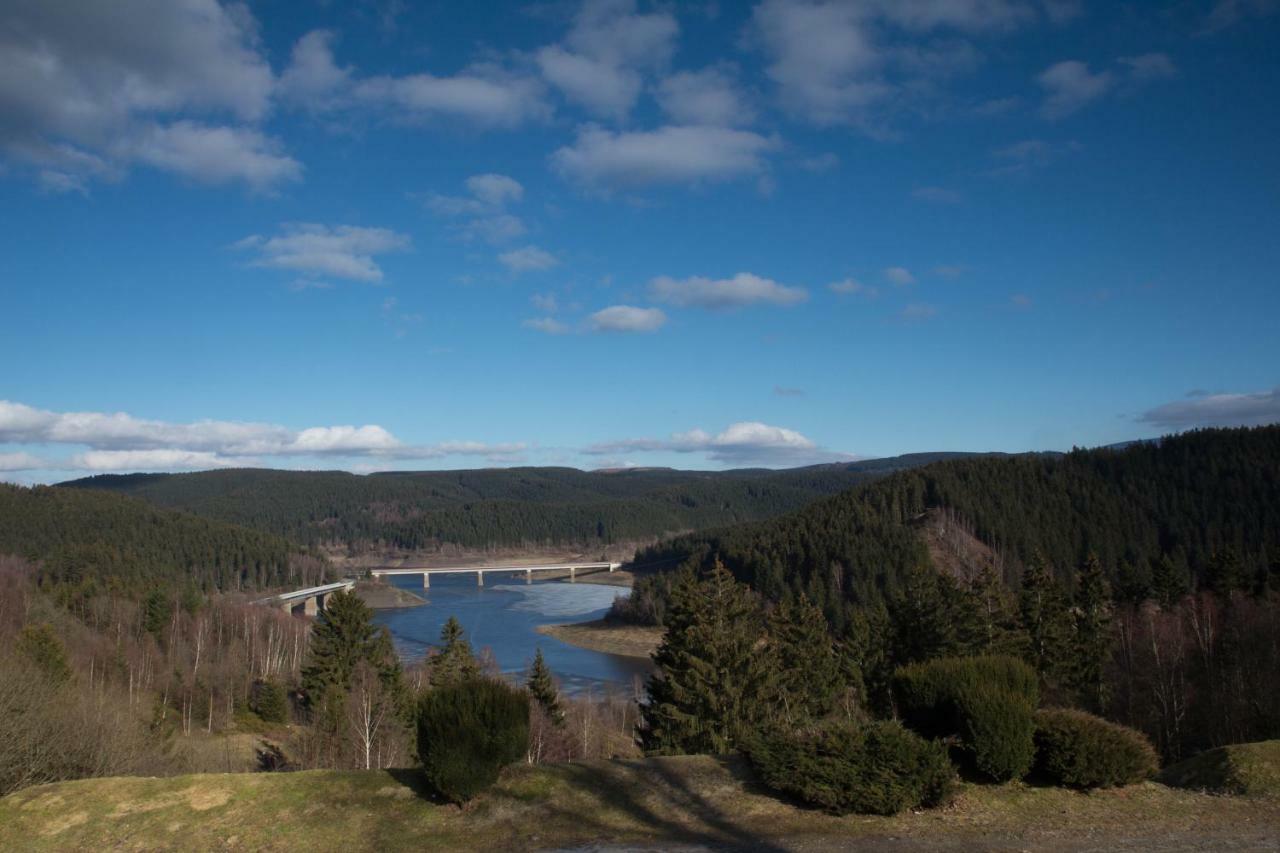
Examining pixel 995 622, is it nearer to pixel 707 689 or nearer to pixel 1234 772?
pixel 707 689

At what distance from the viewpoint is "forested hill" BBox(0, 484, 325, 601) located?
11144cm

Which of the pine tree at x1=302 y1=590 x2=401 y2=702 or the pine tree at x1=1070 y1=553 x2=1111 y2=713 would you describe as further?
the pine tree at x1=302 y1=590 x2=401 y2=702

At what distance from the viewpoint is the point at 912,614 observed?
40.2 meters

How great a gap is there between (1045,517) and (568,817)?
125 metres

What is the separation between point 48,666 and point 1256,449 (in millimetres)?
158440

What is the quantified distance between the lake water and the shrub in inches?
765

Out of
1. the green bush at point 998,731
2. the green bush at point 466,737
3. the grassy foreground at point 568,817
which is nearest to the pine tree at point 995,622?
the green bush at point 998,731

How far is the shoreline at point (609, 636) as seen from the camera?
92750mm

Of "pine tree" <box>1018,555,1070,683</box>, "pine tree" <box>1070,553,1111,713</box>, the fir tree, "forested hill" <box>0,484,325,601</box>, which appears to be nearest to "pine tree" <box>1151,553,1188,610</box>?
"pine tree" <box>1070,553,1111,713</box>

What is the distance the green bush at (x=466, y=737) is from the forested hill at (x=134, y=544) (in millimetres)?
100713

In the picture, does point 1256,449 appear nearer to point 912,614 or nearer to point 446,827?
point 912,614

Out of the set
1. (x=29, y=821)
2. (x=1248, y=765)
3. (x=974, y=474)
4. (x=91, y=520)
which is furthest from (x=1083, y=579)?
(x=91, y=520)

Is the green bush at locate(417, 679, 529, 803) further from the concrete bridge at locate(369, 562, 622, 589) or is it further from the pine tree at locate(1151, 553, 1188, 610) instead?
the concrete bridge at locate(369, 562, 622, 589)

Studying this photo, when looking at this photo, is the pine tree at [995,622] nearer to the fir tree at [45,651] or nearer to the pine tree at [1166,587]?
the pine tree at [1166,587]
